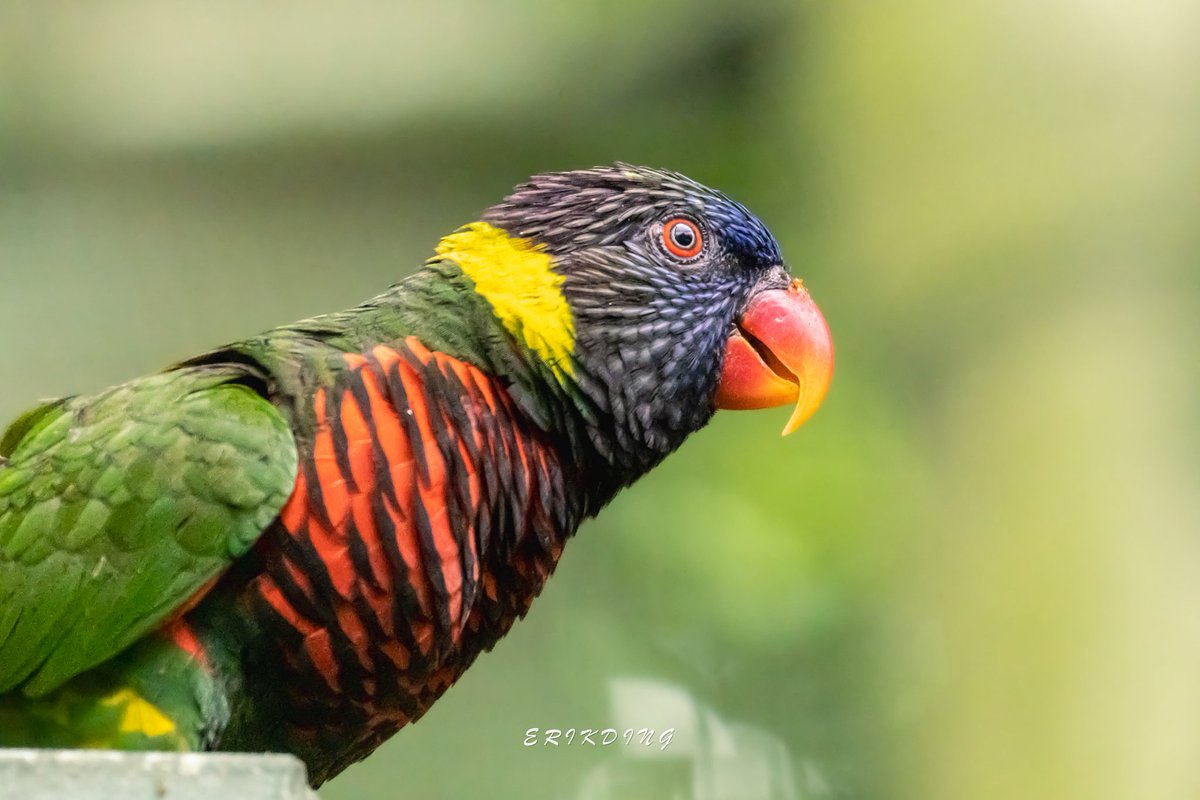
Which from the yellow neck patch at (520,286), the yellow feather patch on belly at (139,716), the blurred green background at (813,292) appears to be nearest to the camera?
the yellow feather patch on belly at (139,716)

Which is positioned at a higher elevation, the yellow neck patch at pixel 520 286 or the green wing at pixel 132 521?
the yellow neck patch at pixel 520 286

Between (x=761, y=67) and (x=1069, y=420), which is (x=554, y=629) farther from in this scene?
(x=761, y=67)

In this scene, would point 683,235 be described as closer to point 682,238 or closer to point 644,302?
point 682,238

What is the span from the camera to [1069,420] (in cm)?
336

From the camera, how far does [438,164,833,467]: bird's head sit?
6.11ft

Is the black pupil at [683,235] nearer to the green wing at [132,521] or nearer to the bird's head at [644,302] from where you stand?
the bird's head at [644,302]

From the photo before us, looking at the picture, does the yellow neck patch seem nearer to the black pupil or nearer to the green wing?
the black pupil

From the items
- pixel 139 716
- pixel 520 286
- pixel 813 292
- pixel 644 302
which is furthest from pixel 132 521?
pixel 813 292

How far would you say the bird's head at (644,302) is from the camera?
186 cm

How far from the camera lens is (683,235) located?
Result: 78.8 inches

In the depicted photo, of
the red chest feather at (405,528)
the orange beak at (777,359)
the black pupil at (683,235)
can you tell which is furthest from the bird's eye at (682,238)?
the red chest feather at (405,528)

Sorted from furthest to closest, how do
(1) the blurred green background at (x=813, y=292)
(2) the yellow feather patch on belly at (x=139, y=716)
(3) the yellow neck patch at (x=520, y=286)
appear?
(1) the blurred green background at (x=813, y=292) → (3) the yellow neck patch at (x=520, y=286) → (2) the yellow feather patch on belly at (x=139, y=716)

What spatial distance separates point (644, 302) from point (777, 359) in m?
0.26

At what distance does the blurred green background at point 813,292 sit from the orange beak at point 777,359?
1.68 metres
